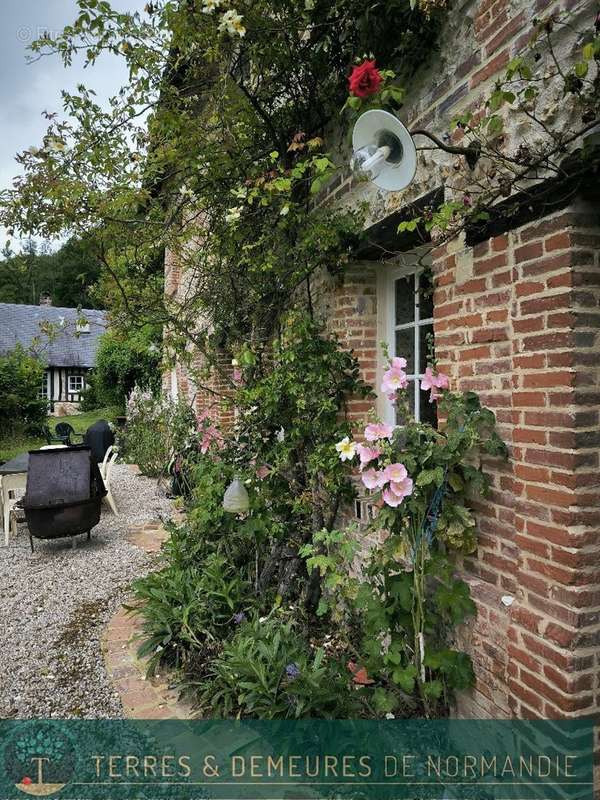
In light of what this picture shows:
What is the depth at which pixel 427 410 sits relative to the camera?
3.19 meters

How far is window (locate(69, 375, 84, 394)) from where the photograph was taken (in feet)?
105

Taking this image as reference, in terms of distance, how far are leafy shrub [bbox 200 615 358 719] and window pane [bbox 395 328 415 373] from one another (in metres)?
1.84

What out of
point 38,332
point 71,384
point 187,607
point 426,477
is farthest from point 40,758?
point 71,384

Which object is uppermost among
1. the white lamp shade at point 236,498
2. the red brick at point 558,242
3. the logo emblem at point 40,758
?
the red brick at point 558,242

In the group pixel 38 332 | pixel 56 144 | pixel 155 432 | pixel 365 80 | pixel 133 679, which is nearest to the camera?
pixel 365 80

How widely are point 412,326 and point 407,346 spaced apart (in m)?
0.15

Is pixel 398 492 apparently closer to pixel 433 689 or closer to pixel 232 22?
pixel 433 689

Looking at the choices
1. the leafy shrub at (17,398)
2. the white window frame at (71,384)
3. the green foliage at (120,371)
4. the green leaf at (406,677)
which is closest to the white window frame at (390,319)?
the green leaf at (406,677)

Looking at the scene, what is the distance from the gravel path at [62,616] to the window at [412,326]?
2.59 m

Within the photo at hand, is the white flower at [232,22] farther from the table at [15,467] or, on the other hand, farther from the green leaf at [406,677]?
the table at [15,467]

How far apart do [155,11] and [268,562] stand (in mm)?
3963

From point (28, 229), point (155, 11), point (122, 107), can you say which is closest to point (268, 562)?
point (28, 229)

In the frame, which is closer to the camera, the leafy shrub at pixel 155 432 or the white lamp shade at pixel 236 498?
the white lamp shade at pixel 236 498

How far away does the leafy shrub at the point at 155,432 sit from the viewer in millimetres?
8016
